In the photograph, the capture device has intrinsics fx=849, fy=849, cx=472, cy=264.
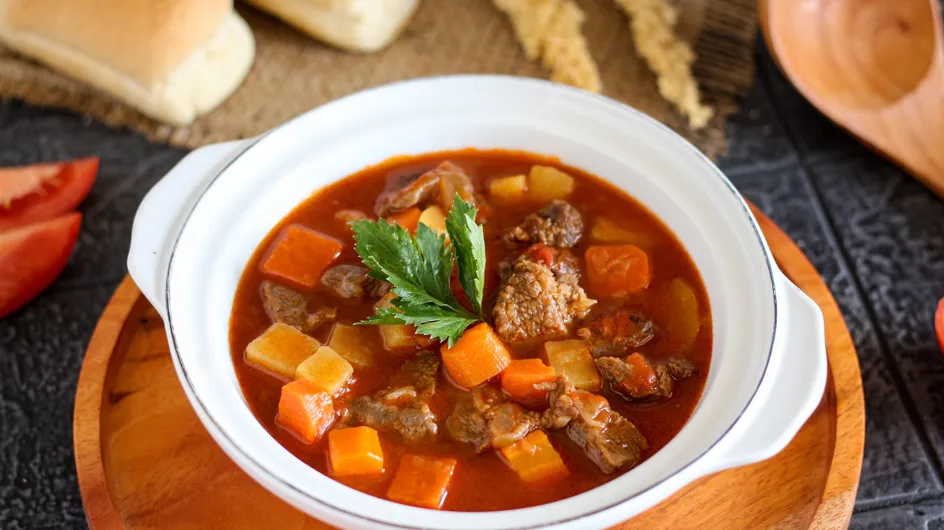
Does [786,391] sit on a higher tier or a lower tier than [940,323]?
higher

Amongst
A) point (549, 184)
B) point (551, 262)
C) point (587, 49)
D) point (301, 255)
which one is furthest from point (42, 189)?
point (587, 49)

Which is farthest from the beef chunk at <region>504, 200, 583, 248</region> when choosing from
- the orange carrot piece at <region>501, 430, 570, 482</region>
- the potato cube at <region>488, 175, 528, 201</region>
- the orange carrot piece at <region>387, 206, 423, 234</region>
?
the orange carrot piece at <region>501, 430, 570, 482</region>

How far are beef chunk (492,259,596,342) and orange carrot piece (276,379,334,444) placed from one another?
0.72 meters

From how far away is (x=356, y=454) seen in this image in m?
2.95

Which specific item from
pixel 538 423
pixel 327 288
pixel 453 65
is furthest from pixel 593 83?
pixel 538 423

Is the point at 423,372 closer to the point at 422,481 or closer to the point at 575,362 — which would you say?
the point at 422,481

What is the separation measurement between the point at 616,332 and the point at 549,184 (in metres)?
0.87

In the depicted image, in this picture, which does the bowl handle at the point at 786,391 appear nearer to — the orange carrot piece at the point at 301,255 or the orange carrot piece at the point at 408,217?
the orange carrot piece at the point at 408,217

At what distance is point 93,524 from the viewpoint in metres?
3.02

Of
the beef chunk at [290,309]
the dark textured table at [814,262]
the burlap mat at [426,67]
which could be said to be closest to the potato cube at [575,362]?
the beef chunk at [290,309]

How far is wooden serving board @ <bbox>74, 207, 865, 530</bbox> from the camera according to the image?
3.03m

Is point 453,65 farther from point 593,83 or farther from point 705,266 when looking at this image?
point 705,266

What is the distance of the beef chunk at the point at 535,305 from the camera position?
10.7 feet

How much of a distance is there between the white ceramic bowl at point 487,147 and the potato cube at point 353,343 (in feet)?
1.33
